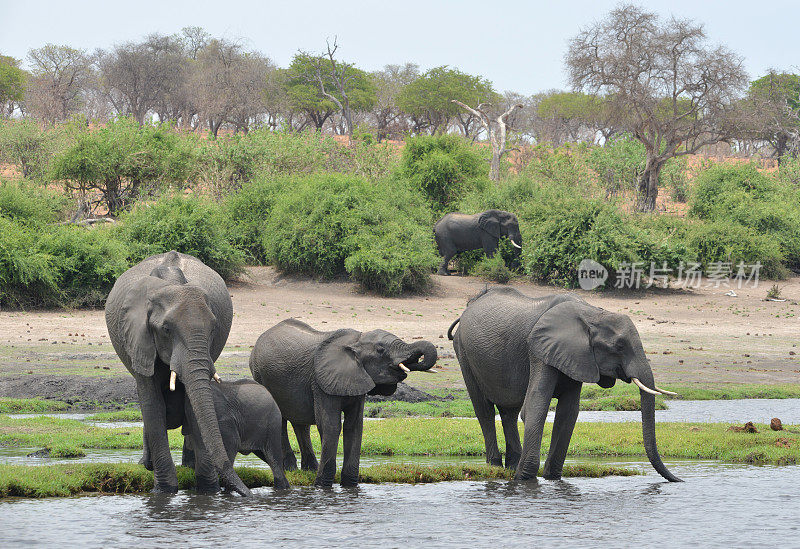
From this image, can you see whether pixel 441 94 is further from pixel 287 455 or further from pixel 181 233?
pixel 287 455

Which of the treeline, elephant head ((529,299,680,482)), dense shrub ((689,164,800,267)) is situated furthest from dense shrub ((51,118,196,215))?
elephant head ((529,299,680,482))

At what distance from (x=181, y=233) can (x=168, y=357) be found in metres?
19.5

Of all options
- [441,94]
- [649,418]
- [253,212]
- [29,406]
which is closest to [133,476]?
[649,418]

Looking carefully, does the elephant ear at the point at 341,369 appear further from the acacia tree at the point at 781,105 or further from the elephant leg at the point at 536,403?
the acacia tree at the point at 781,105

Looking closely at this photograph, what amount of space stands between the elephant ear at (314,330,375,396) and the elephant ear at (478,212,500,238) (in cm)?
2289

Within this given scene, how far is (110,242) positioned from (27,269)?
2.71 meters

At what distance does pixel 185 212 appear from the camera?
95.4 ft

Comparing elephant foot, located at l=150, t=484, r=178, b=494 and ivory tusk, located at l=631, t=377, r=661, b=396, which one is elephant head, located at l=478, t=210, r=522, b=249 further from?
elephant foot, located at l=150, t=484, r=178, b=494

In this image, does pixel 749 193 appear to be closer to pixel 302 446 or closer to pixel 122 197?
pixel 122 197

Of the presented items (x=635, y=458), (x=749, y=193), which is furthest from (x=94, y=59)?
(x=635, y=458)

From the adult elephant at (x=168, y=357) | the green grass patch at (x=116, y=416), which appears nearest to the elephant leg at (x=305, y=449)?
the adult elephant at (x=168, y=357)

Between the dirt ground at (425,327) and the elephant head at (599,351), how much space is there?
309 inches

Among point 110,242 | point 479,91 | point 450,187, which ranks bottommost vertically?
point 110,242

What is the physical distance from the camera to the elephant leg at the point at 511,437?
1159 centimetres
